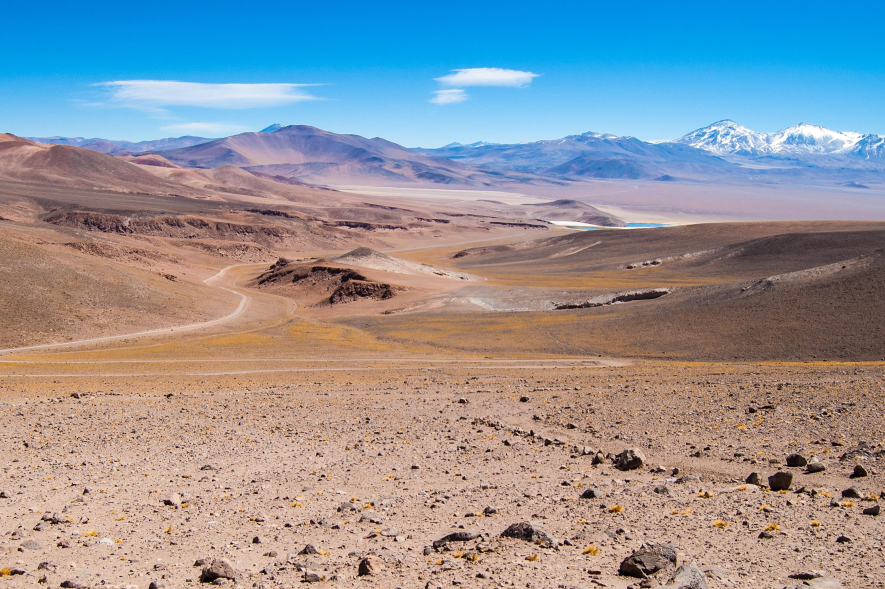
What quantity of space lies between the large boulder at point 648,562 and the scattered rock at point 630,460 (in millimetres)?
3931

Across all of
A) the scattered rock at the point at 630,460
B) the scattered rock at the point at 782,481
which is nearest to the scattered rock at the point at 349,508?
the scattered rock at the point at 630,460

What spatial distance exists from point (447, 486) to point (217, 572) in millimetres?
4291

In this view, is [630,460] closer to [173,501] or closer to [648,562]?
[648,562]

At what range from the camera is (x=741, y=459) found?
11.2 meters

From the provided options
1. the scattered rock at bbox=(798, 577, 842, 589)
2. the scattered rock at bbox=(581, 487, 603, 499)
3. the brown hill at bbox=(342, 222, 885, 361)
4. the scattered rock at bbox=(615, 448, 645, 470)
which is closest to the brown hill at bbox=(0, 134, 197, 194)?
the brown hill at bbox=(342, 222, 885, 361)

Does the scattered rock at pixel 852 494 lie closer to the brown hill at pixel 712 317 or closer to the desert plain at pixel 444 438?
the desert plain at pixel 444 438

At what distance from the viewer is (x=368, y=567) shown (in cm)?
714

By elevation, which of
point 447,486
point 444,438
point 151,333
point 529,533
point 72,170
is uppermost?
point 72,170

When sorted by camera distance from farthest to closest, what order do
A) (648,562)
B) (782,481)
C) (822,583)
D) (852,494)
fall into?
(782,481)
(852,494)
(648,562)
(822,583)

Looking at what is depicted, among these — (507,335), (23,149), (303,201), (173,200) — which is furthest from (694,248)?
(23,149)

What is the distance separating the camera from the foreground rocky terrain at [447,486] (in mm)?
7172

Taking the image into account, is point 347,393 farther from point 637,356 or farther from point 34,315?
point 34,315

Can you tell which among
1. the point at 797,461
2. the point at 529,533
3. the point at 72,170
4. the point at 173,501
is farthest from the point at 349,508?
the point at 72,170

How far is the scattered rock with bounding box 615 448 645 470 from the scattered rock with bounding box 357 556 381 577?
5.20 metres
